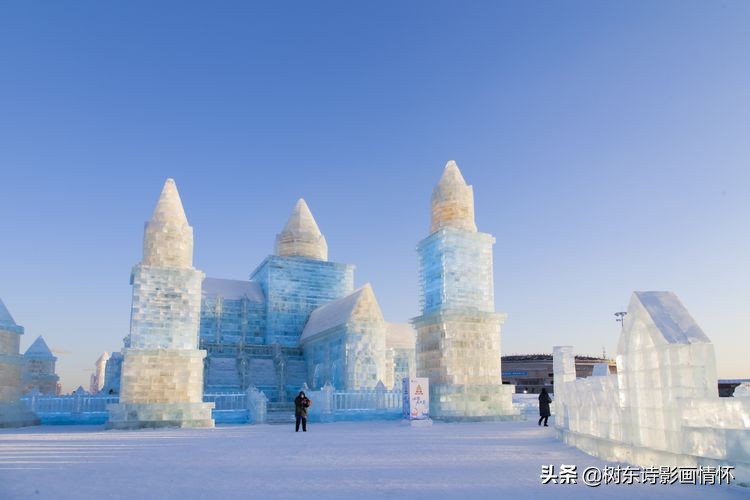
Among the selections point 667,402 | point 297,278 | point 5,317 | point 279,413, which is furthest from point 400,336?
point 667,402

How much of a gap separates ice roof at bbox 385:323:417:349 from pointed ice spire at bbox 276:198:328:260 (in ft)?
22.5

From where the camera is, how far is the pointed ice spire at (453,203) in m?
22.5

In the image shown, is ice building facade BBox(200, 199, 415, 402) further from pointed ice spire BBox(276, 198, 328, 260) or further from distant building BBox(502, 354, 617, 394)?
distant building BBox(502, 354, 617, 394)

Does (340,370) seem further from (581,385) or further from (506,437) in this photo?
(581,385)

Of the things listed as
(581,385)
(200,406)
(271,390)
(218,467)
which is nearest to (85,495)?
(218,467)

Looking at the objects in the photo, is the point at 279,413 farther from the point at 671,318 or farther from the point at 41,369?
the point at 41,369

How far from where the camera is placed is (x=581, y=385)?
33.8 feet

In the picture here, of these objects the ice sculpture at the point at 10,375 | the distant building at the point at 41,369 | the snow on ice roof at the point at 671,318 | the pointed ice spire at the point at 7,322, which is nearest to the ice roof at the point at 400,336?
the ice sculpture at the point at 10,375

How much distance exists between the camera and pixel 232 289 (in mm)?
35375

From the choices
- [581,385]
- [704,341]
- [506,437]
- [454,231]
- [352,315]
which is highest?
[454,231]

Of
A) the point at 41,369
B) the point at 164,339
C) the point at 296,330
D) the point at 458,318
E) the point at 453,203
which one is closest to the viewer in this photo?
the point at 164,339

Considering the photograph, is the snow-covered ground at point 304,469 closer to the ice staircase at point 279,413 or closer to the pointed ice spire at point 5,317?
the pointed ice spire at point 5,317

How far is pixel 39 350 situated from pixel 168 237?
26.3 metres

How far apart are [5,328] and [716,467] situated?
838 inches
